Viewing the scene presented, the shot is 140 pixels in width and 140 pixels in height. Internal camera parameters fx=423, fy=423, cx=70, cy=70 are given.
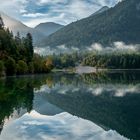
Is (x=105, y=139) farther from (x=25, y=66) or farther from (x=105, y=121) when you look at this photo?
(x=25, y=66)

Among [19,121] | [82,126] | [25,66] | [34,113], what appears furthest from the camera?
[25,66]

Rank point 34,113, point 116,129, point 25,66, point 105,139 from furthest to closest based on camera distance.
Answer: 1. point 25,66
2. point 34,113
3. point 116,129
4. point 105,139

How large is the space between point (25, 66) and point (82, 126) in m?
124

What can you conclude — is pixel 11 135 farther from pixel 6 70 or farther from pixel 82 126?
pixel 6 70

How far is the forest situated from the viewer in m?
142

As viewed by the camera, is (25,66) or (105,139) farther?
(25,66)

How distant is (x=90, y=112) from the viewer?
4338cm

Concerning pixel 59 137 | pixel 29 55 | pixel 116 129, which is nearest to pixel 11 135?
pixel 59 137

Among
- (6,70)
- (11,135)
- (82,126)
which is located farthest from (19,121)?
(6,70)

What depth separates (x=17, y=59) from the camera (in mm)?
159000

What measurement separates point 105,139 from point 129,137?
179 cm

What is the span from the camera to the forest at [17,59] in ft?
467

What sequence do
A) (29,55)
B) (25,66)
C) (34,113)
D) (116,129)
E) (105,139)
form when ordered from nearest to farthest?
(105,139), (116,129), (34,113), (25,66), (29,55)

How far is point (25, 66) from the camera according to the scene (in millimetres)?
155500
